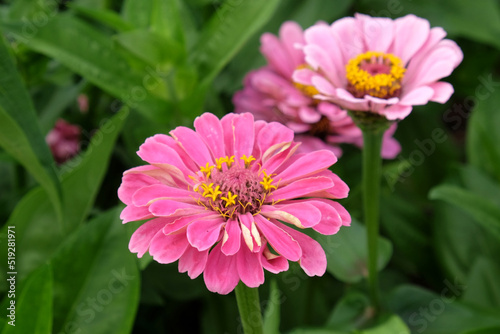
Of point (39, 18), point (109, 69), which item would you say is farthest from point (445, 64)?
point (39, 18)

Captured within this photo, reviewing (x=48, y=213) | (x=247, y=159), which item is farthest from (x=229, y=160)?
(x=48, y=213)

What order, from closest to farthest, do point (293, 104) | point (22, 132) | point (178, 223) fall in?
1. point (178, 223)
2. point (22, 132)
3. point (293, 104)

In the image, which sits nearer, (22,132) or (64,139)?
(22,132)

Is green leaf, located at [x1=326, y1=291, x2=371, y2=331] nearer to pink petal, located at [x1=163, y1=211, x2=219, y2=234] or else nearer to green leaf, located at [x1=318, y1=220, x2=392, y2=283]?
green leaf, located at [x1=318, y1=220, x2=392, y2=283]

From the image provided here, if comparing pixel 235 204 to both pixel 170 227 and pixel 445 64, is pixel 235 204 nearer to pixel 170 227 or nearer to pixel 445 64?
pixel 170 227

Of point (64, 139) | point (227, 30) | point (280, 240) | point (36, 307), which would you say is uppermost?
point (280, 240)

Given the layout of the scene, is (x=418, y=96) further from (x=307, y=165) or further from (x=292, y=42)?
(x=292, y=42)

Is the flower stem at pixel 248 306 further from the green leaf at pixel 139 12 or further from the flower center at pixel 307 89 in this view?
the green leaf at pixel 139 12
